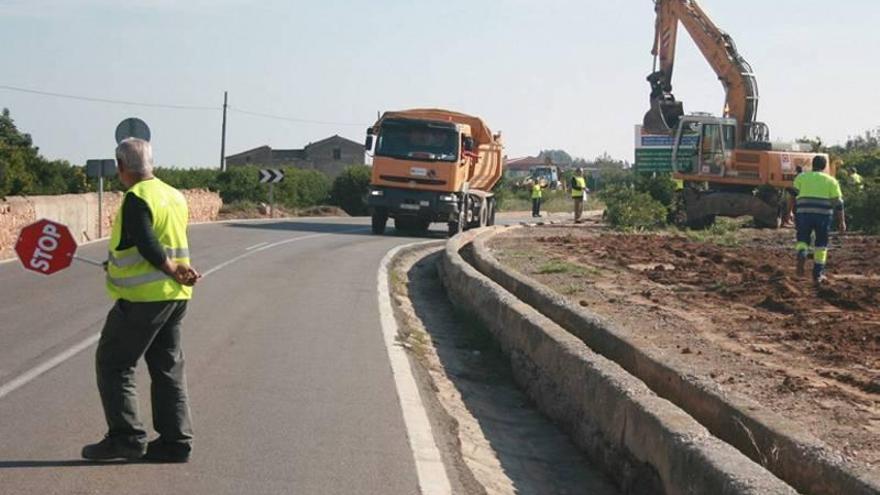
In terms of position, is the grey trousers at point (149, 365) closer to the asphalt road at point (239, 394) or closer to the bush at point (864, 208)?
the asphalt road at point (239, 394)

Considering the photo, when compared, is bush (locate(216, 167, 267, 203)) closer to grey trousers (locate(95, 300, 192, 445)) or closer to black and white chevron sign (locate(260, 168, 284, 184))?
black and white chevron sign (locate(260, 168, 284, 184))

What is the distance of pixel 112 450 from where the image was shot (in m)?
6.84

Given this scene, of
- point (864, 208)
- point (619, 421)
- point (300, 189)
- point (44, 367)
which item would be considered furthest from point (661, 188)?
point (619, 421)

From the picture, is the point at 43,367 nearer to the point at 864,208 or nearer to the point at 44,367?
the point at 44,367

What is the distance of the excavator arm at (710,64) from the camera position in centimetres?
3366

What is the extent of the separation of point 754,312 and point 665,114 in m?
20.7

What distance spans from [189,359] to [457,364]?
2.56 meters

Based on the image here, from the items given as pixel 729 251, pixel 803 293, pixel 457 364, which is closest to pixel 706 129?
pixel 729 251

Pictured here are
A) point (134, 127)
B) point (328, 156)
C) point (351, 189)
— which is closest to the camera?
point (134, 127)

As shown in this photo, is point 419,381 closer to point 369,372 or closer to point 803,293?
point 369,372

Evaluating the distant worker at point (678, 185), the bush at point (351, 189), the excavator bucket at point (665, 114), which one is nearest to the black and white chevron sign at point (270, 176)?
the bush at point (351, 189)

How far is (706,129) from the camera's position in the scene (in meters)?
32.9

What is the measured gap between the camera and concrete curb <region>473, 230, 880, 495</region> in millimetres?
6039

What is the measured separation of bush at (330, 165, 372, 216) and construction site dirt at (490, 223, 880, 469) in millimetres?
29722
